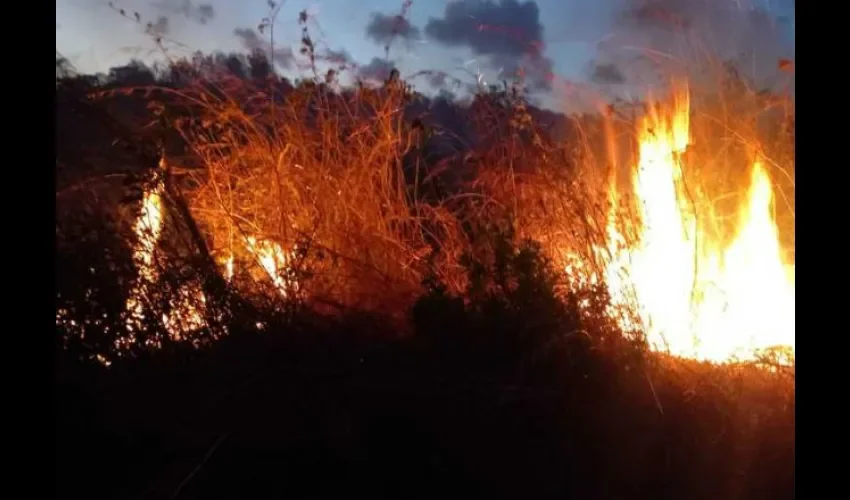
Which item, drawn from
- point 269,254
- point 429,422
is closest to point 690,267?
point 429,422

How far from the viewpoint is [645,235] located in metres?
4.34

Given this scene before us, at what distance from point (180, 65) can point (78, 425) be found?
7.87 ft

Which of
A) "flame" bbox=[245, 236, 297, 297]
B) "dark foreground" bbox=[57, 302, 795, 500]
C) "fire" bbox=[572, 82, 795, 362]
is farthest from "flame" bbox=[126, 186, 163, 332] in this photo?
"fire" bbox=[572, 82, 795, 362]

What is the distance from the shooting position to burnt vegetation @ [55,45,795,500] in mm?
3256

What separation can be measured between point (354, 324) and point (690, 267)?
2.01 meters

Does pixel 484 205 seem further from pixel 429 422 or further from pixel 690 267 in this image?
pixel 429 422

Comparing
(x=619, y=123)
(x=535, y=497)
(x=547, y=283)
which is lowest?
(x=535, y=497)

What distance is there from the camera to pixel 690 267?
14.0 ft

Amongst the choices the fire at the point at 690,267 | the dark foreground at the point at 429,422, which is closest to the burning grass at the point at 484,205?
the fire at the point at 690,267

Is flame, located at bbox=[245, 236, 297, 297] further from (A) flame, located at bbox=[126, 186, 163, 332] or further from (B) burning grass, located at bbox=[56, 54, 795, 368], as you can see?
(A) flame, located at bbox=[126, 186, 163, 332]

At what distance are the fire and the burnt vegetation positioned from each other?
292 mm

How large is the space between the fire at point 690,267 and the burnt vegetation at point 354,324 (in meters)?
0.29
